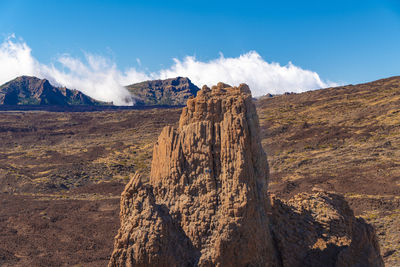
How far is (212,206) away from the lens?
654cm

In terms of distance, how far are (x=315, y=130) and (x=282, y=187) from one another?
22949 millimetres

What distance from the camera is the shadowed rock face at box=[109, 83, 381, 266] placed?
20.4 feet

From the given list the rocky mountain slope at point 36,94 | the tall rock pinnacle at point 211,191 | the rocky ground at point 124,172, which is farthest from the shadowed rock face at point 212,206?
the rocky mountain slope at point 36,94

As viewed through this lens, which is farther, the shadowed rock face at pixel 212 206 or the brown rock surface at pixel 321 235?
the brown rock surface at pixel 321 235

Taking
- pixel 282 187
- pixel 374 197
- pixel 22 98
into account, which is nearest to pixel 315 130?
pixel 282 187

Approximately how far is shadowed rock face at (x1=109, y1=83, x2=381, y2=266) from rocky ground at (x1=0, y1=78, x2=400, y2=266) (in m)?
8.43

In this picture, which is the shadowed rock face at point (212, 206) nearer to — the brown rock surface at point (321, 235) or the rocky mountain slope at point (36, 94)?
the brown rock surface at point (321, 235)

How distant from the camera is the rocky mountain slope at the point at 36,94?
6668 inches

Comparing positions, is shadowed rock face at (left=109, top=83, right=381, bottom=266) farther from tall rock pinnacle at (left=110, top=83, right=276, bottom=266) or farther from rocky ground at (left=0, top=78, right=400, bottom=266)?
rocky ground at (left=0, top=78, right=400, bottom=266)

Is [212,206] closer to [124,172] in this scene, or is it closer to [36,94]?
[124,172]

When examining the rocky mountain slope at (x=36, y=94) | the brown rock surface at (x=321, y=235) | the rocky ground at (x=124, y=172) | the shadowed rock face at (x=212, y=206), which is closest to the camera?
the shadowed rock face at (x=212, y=206)

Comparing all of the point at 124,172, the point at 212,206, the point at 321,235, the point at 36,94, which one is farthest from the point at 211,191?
the point at 36,94

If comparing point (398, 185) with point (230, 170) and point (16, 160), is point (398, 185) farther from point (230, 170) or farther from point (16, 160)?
point (16, 160)

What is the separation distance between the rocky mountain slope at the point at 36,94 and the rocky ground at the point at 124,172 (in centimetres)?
10412
